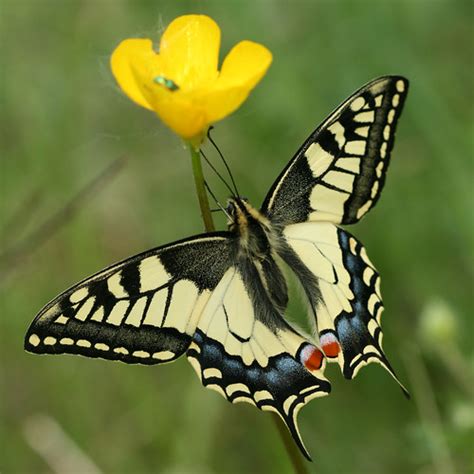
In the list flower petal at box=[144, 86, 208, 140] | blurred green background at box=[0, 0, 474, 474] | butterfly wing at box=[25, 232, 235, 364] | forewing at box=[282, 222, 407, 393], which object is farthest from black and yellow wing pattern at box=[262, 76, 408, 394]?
blurred green background at box=[0, 0, 474, 474]

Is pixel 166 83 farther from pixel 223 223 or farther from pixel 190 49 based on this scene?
pixel 223 223

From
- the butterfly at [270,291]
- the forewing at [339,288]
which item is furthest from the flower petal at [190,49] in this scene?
the forewing at [339,288]

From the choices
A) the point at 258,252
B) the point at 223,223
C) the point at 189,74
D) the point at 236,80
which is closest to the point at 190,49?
the point at 189,74

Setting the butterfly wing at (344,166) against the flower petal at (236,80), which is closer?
the flower petal at (236,80)

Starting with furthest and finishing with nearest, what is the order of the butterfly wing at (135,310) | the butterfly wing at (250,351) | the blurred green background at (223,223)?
the blurred green background at (223,223) → the butterfly wing at (250,351) → the butterfly wing at (135,310)

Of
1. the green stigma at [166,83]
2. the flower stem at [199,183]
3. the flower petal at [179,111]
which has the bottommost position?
the flower stem at [199,183]

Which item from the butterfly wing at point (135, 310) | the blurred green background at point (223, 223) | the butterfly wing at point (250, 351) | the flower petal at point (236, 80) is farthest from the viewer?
the blurred green background at point (223, 223)

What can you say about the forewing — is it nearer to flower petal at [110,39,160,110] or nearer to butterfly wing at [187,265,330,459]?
butterfly wing at [187,265,330,459]

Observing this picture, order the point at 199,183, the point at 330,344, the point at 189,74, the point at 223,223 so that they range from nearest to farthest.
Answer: the point at 199,183 → the point at 189,74 → the point at 330,344 → the point at 223,223

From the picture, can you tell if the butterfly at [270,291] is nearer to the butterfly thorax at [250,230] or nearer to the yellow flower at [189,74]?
the butterfly thorax at [250,230]
